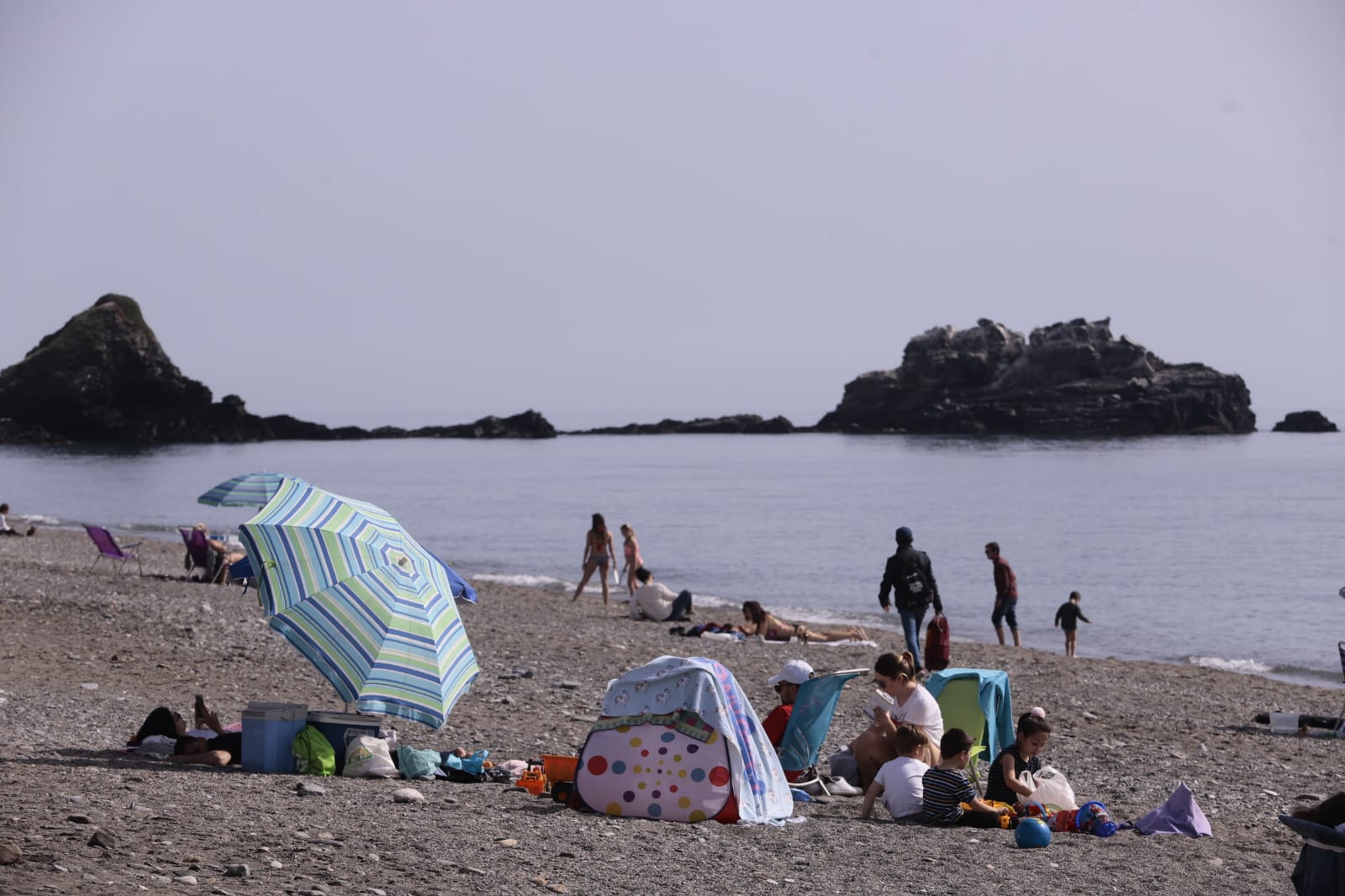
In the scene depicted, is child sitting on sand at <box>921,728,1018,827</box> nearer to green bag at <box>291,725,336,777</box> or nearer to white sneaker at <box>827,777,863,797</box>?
white sneaker at <box>827,777,863,797</box>

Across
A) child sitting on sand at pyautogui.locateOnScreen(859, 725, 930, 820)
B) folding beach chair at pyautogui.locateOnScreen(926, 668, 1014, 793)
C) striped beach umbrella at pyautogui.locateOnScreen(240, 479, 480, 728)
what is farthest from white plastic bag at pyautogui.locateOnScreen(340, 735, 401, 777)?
folding beach chair at pyautogui.locateOnScreen(926, 668, 1014, 793)

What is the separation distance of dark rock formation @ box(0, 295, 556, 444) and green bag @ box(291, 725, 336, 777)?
138474 mm

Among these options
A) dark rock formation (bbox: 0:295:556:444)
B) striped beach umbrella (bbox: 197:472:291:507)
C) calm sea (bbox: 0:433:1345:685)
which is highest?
dark rock formation (bbox: 0:295:556:444)

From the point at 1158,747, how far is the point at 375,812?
25.2ft

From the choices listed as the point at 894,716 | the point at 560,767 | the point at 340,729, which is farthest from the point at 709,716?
the point at 340,729

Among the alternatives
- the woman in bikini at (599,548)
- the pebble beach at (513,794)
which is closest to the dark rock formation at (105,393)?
the woman in bikini at (599,548)

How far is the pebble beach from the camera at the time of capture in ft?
21.3

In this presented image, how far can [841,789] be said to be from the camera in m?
9.41

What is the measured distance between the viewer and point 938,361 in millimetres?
145375

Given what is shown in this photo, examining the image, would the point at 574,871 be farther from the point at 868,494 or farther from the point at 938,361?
the point at 938,361

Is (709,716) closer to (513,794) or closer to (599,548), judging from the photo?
(513,794)

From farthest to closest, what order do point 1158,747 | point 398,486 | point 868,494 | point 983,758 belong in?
point 398,486, point 868,494, point 1158,747, point 983,758

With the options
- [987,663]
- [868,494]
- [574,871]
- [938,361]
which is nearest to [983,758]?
[574,871]

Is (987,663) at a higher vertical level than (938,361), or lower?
lower
